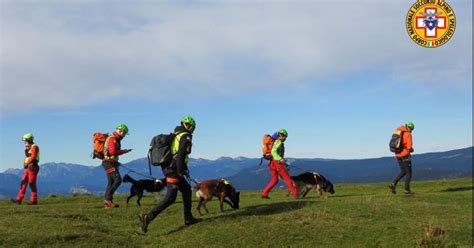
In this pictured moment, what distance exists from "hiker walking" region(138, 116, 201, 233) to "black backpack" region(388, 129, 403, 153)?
1133 centimetres

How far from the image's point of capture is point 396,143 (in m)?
23.1

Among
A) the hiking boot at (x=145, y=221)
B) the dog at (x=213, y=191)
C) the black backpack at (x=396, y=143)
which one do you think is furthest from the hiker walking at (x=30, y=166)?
the black backpack at (x=396, y=143)

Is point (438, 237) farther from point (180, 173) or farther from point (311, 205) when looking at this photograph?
point (180, 173)

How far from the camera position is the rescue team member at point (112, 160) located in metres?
20.8

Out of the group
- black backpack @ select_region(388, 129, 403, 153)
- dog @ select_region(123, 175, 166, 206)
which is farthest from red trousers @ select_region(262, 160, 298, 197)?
dog @ select_region(123, 175, 166, 206)

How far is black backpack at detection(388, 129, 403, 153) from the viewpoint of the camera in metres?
23.1

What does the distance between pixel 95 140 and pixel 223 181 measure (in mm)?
6303

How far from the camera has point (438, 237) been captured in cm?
1412

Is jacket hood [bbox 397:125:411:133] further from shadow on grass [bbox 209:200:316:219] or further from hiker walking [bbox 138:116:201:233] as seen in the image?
hiker walking [bbox 138:116:201:233]

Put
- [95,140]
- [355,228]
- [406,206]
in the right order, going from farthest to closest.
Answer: [95,140], [406,206], [355,228]

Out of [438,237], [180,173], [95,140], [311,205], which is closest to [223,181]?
[311,205]

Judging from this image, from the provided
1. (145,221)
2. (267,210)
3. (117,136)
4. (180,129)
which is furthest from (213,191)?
(117,136)

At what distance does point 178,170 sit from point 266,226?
320 cm

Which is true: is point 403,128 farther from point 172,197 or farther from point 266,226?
point 172,197
